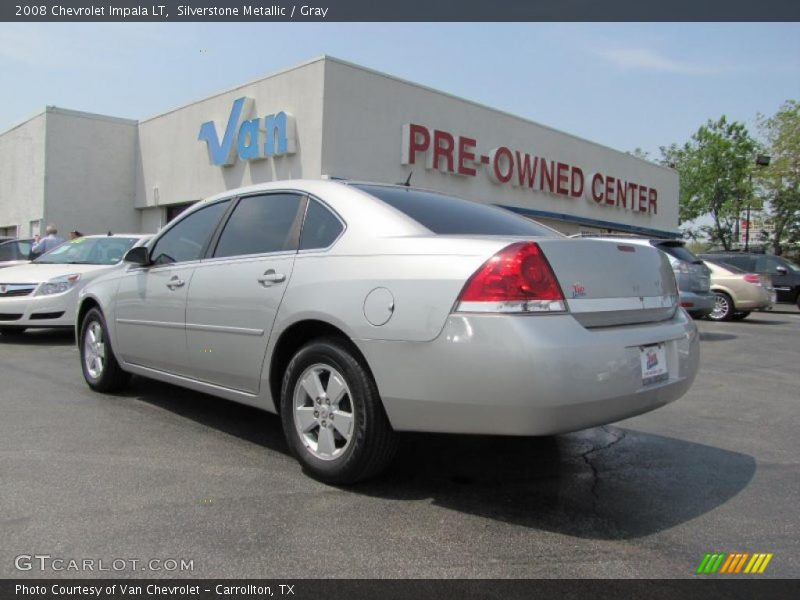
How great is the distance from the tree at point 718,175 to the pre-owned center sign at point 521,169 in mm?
16853

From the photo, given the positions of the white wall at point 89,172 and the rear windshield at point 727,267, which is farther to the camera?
the white wall at point 89,172

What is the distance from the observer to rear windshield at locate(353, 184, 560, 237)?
3.55 metres

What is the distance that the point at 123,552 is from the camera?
8.50 feet

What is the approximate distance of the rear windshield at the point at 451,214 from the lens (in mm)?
3555

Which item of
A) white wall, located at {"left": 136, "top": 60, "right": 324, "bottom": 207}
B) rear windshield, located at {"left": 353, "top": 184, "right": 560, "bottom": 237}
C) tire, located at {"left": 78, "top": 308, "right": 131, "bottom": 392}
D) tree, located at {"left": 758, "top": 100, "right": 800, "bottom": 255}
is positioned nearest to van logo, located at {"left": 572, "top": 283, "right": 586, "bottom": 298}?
rear windshield, located at {"left": 353, "top": 184, "right": 560, "bottom": 237}

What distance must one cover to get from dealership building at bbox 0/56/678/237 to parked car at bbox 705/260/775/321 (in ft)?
17.7

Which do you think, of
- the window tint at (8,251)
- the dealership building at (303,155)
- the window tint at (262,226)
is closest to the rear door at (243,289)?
the window tint at (262,226)

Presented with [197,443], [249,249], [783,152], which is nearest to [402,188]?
[249,249]

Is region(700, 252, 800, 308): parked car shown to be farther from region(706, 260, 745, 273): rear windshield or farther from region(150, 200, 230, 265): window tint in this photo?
region(150, 200, 230, 265): window tint

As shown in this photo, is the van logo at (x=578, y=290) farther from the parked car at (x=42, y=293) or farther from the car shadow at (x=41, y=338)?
the car shadow at (x=41, y=338)

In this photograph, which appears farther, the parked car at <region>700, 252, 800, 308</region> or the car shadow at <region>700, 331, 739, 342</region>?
the parked car at <region>700, 252, 800, 308</region>

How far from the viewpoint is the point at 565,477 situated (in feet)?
11.7

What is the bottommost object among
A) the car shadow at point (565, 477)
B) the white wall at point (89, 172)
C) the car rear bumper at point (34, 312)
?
the car shadow at point (565, 477)
